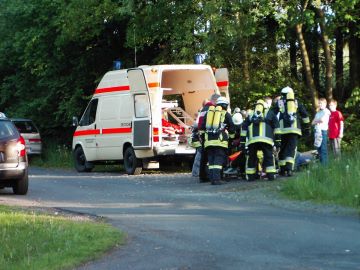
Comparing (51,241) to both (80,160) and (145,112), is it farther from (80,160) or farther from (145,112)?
(80,160)

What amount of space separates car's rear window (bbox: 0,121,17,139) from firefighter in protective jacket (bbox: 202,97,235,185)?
13.4 ft

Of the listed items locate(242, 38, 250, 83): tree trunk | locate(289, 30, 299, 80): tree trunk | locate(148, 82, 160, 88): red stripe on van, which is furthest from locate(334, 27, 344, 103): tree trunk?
locate(148, 82, 160, 88): red stripe on van

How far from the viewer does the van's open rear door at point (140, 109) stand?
20.1 m

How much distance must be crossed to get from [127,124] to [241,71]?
20.3 ft

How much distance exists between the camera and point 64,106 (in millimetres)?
29766

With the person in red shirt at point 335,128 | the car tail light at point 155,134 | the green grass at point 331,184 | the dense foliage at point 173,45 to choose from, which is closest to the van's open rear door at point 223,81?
the dense foliage at point 173,45

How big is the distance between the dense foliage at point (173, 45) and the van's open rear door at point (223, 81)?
5.25ft

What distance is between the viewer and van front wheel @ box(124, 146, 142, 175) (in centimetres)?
2098

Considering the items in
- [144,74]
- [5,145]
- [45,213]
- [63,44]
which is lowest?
[45,213]

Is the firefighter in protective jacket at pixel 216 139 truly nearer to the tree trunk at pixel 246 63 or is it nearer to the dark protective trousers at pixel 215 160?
the dark protective trousers at pixel 215 160

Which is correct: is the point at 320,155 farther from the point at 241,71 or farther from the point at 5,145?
the point at 241,71

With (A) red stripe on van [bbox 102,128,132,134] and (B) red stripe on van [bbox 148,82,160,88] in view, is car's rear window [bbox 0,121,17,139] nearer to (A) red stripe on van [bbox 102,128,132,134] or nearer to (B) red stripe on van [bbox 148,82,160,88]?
(B) red stripe on van [bbox 148,82,160,88]

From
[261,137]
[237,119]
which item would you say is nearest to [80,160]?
[237,119]

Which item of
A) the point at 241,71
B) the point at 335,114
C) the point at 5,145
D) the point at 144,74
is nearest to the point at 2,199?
the point at 5,145
